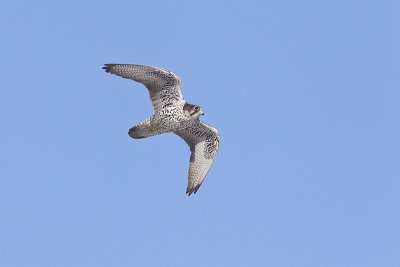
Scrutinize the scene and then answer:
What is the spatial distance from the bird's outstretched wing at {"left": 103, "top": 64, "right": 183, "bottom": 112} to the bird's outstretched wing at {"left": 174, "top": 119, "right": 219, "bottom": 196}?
65.5 inches

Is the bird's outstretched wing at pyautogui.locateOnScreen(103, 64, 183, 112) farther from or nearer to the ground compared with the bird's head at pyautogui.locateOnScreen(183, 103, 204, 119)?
farther from the ground

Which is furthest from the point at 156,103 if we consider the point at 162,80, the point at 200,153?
the point at 200,153

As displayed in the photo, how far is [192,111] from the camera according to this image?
23672 mm

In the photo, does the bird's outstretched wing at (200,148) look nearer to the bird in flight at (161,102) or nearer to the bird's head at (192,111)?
the bird in flight at (161,102)

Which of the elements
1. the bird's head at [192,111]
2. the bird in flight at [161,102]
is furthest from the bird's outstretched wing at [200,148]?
the bird's head at [192,111]

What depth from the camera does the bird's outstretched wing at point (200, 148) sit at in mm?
25469

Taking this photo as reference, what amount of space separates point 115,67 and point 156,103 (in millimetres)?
1475

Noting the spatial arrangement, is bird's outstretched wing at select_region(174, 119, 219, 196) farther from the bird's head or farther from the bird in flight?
the bird's head

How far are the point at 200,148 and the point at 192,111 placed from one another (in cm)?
→ 237

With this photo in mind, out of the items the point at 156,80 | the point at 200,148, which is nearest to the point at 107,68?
the point at 156,80

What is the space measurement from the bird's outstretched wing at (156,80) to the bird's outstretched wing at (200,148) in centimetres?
166

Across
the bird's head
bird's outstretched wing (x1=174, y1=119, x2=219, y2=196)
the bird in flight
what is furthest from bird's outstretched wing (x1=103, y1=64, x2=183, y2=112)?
bird's outstretched wing (x1=174, y1=119, x2=219, y2=196)

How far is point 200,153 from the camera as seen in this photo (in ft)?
84.6

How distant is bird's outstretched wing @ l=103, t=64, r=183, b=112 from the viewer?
2369cm
